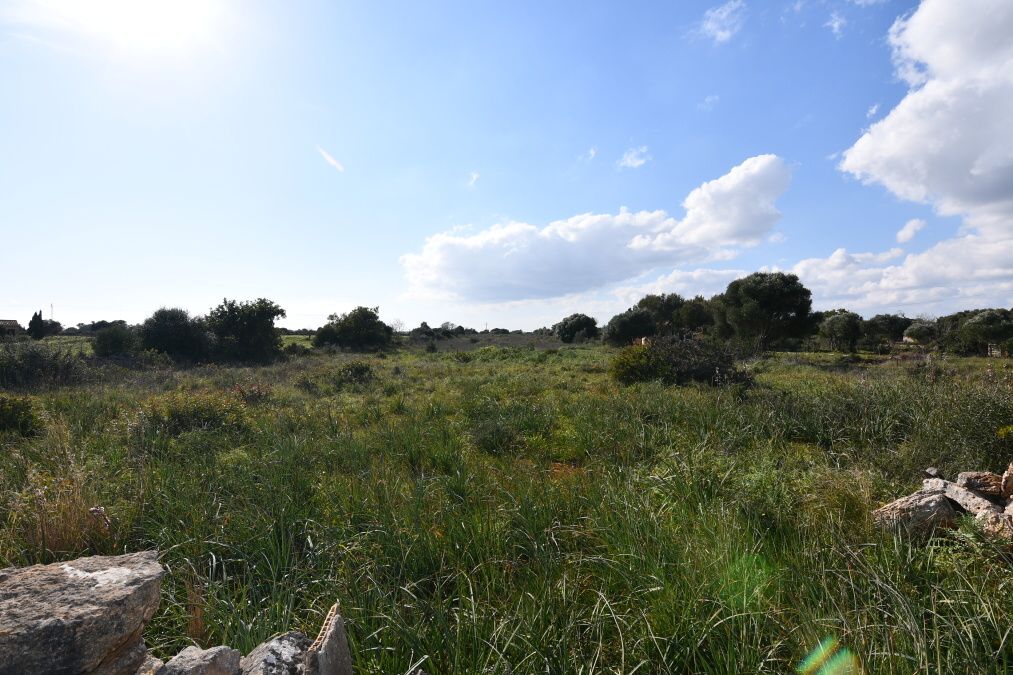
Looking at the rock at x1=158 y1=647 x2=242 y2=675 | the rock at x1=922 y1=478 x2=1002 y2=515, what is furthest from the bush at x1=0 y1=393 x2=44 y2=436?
the rock at x1=922 y1=478 x2=1002 y2=515

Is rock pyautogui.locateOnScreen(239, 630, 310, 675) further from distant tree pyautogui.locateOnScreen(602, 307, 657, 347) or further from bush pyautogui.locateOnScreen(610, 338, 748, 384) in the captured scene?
distant tree pyautogui.locateOnScreen(602, 307, 657, 347)

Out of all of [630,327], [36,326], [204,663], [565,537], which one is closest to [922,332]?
[630,327]

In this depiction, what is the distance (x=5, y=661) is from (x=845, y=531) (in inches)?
187

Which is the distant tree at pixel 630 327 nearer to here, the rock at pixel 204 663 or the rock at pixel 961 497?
the rock at pixel 961 497

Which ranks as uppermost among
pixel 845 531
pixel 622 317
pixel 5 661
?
pixel 622 317

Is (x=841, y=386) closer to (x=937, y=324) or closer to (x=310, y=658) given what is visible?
(x=310, y=658)

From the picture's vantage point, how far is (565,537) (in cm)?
367

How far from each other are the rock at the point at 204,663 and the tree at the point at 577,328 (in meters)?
47.2

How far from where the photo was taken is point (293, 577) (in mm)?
3230

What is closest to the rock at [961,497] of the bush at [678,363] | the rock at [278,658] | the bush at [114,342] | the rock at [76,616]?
the rock at [278,658]

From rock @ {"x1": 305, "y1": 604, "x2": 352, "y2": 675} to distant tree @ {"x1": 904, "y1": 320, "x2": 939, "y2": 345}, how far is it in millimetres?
46659

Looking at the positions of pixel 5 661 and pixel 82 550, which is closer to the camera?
pixel 5 661

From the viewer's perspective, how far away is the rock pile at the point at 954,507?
332 centimetres

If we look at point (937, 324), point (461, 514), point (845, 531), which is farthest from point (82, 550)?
point (937, 324)
